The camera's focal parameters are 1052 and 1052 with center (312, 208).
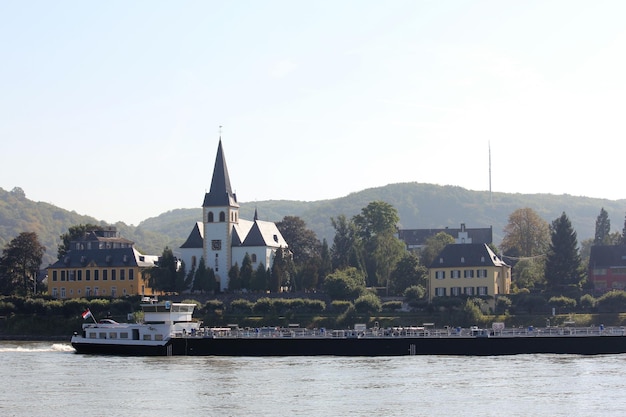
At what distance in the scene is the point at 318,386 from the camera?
216 feet

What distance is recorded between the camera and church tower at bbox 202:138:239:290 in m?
142

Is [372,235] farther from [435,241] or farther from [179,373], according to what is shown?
[179,373]

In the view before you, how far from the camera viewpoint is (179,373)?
2938 inches

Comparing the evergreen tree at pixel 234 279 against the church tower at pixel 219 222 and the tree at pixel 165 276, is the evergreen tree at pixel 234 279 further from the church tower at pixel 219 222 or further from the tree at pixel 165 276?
the tree at pixel 165 276

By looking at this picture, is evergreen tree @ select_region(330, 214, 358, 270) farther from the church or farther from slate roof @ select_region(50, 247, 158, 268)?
slate roof @ select_region(50, 247, 158, 268)

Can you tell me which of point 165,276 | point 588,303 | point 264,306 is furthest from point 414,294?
point 165,276

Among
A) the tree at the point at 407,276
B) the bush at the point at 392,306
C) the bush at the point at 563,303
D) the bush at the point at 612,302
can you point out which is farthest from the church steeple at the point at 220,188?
the bush at the point at 612,302

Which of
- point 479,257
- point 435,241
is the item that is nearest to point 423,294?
point 479,257

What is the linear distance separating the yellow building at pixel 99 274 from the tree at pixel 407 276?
33463mm

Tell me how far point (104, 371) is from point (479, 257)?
59.9m

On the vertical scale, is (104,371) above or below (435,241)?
below

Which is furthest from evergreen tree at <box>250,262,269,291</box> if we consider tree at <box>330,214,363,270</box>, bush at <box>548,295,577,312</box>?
bush at <box>548,295,577,312</box>

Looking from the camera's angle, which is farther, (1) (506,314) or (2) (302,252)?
(2) (302,252)

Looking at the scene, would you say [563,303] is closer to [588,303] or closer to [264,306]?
[588,303]
